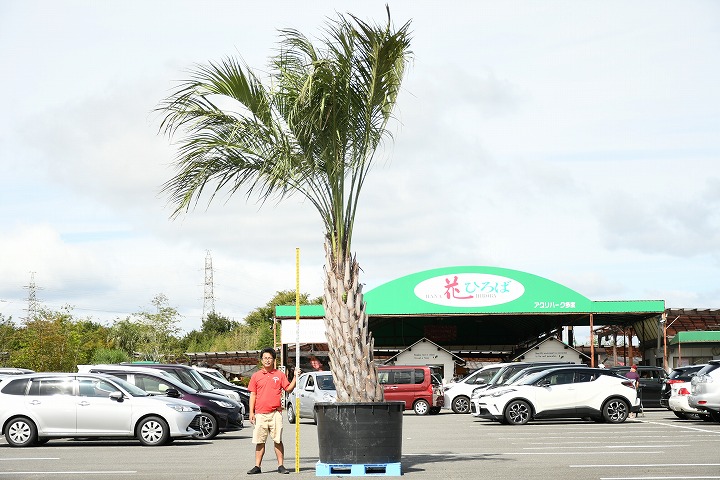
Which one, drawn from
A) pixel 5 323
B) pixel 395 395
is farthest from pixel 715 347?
pixel 5 323

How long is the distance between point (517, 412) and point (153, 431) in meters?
10.8

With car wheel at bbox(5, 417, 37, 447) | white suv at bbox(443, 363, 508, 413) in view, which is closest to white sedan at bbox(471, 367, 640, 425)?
white suv at bbox(443, 363, 508, 413)

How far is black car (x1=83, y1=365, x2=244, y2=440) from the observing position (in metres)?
23.6

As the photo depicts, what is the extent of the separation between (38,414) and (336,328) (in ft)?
29.6

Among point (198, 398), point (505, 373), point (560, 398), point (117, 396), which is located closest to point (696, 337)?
point (505, 373)

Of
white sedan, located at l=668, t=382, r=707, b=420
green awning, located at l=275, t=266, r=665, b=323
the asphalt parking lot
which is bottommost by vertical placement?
the asphalt parking lot

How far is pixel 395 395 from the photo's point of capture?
35.3 m

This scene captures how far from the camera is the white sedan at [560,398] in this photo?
27.8 m

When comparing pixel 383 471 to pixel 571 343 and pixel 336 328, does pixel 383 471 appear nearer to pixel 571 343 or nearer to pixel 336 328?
pixel 336 328

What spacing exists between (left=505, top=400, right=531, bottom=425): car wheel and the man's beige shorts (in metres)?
13.9

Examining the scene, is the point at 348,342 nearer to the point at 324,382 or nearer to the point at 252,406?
the point at 252,406

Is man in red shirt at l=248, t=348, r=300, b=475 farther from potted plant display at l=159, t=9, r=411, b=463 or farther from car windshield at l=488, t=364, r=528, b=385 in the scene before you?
car windshield at l=488, t=364, r=528, b=385

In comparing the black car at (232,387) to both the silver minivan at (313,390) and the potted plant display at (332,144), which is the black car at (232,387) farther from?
the potted plant display at (332,144)

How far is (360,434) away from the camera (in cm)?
1407
